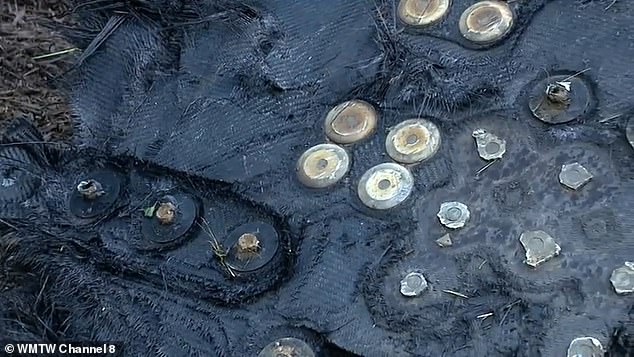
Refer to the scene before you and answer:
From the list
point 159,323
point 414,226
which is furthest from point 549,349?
point 159,323

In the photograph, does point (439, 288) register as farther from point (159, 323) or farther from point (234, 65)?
point (234, 65)

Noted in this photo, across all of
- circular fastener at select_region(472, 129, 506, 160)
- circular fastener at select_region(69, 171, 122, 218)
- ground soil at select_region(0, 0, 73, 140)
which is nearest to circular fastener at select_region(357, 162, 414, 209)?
circular fastener at select_region(472, 129, 506, 160)

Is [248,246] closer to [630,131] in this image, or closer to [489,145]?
[489,145]

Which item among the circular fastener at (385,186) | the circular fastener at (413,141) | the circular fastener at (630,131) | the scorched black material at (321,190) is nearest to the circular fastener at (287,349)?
the scorched black material at (321,190)

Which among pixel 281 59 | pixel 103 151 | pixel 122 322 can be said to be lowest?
pixel 122 322

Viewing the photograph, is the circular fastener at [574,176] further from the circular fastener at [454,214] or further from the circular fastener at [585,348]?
the circular fastener at [585,348]

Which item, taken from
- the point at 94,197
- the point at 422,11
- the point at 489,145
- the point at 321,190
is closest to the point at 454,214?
the point at 489,145
